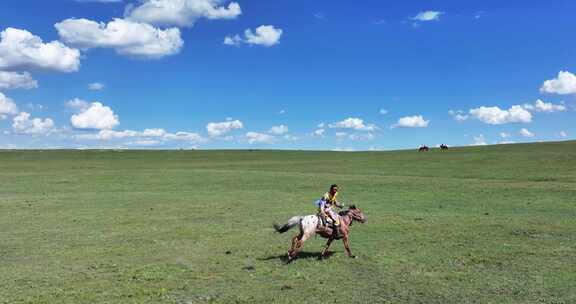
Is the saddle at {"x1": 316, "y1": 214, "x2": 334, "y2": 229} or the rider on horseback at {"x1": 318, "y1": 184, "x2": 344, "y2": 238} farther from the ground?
the rider on horseback at {"x1": 318, "y1": 184, "x2": 344, "y2": 238}

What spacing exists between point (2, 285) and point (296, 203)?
20.3 metres

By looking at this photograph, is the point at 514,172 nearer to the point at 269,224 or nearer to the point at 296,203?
the point at 296,203

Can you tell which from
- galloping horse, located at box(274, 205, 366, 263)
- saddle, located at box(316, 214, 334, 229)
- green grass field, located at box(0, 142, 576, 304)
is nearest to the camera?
green grass field, located at box(0, 142, 576, 304)

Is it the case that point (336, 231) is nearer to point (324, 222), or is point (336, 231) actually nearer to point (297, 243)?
point (324, 222)

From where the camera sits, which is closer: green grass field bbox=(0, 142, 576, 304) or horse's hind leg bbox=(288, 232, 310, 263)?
green grass field bbox=(0, 142, 576, 304)

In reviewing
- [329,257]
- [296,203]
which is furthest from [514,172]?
[329,257]

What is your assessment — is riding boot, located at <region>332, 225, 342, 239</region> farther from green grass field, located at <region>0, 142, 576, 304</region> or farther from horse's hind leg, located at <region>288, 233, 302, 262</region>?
horse's hind leg, located at <region>288, 233, 302, 262</region>

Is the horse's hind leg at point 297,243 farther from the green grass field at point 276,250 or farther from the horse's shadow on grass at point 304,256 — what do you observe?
the horse's shadow on grass at point 304,256

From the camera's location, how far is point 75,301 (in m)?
12.5

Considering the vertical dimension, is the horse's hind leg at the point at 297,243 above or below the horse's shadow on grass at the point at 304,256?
above

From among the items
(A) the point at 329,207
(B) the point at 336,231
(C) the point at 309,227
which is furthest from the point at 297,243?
(A) the point at 329,207

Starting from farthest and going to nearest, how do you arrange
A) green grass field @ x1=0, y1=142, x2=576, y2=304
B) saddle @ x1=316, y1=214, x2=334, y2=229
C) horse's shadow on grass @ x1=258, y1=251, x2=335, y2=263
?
horse's shadow on grass @ x1=258, y1=251, x2=335, y2=263
saddle @ x1=316, y1=214, x2=334, y2=229
green grass field @ x1=0, y1=142, x2=576, y2=304

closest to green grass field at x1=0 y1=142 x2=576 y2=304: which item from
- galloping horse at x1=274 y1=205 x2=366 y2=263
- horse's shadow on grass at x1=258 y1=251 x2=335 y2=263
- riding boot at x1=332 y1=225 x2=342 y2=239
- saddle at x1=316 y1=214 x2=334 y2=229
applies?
horse's shadow on grass at x1=258 y1=251 x2=335 y2=263

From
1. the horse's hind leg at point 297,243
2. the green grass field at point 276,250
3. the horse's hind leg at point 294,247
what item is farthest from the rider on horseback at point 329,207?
the green grass field at point 276,250
